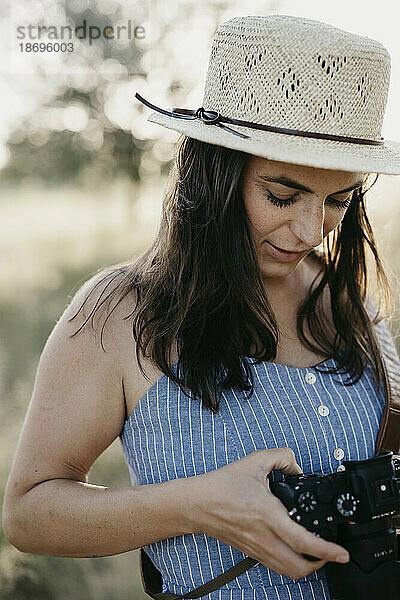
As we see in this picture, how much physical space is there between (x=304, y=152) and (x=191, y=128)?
19 cm

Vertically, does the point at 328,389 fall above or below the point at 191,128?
below

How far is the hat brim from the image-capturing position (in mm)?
1111

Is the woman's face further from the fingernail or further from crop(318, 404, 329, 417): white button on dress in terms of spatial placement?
the fingernail

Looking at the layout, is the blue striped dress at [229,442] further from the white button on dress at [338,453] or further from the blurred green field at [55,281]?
the blurred green field at [55,281]

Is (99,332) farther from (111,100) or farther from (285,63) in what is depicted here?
(111,100)

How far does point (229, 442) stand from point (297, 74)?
0.58 metres

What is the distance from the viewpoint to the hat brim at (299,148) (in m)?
1.11

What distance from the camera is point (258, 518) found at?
40.9 inches

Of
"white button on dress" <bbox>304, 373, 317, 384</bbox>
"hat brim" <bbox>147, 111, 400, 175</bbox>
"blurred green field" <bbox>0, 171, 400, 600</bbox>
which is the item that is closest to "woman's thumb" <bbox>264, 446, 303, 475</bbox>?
"white button on dress" <bbox>304, 373, 317, 384</bbox>

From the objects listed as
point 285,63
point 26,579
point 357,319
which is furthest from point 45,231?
point 285,63

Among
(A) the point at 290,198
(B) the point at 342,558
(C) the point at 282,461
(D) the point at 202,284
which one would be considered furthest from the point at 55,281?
(B) the point at 342,558

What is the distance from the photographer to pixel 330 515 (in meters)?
1.07

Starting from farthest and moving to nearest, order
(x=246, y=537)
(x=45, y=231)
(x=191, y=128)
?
(x=45, y=231)
(x=191, y=128)
(x=246, y=537)

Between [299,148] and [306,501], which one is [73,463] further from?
[299,148]
